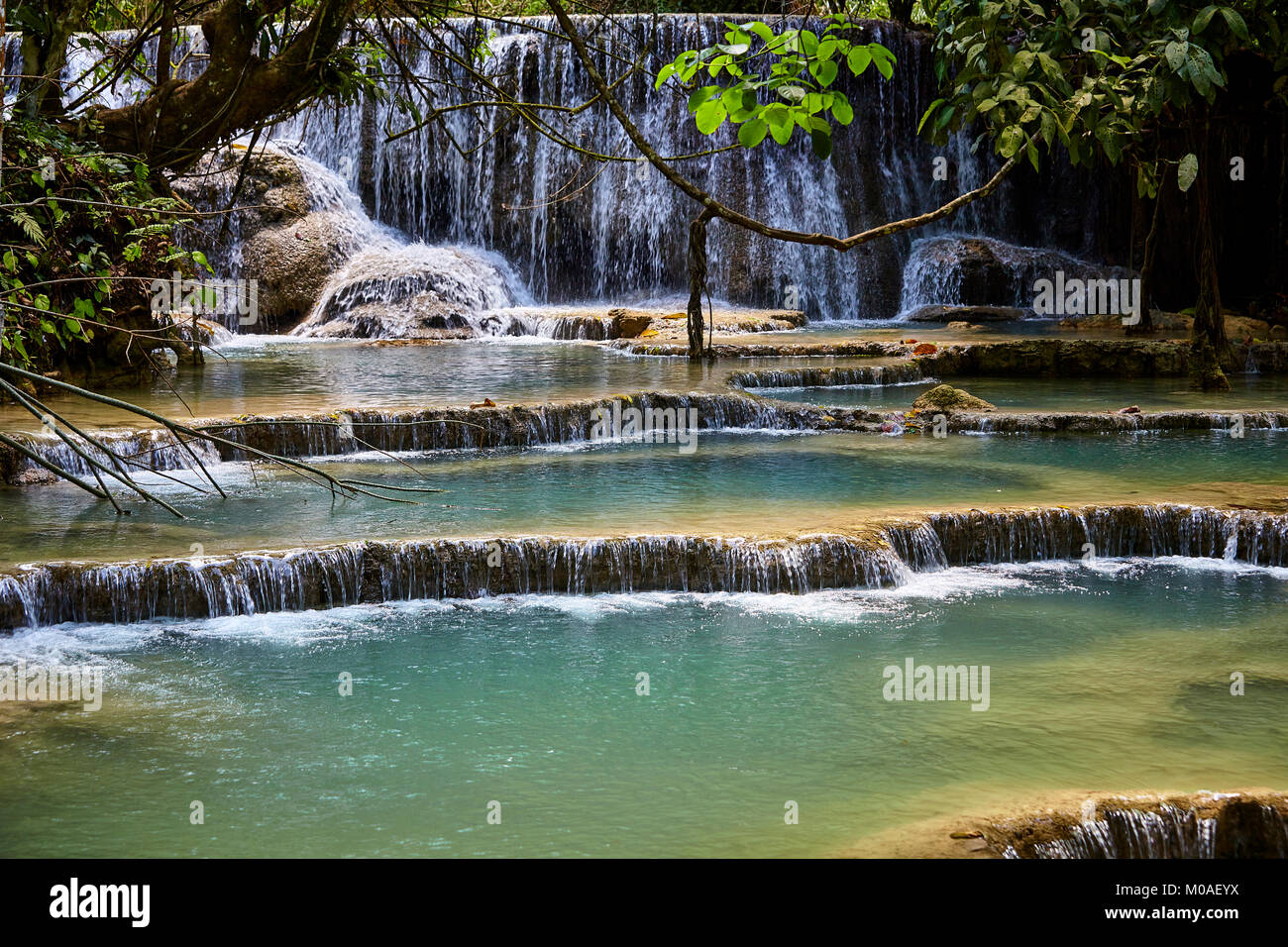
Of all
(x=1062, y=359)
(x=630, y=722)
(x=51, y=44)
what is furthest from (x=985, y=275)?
(x=630, y=722)

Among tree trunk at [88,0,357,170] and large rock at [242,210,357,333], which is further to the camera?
large rock at [242,210,357,333]

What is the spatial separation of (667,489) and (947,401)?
3573 mm

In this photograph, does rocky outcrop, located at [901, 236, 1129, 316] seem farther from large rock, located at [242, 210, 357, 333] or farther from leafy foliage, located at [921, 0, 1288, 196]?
leafy foliage, located at [921, 0, 1288, 196]

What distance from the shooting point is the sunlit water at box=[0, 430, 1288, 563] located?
7.14 meters

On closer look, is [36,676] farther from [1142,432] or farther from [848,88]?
[848,88]

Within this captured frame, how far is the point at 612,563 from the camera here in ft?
22.5

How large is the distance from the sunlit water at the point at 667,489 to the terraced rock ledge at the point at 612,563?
0.19m

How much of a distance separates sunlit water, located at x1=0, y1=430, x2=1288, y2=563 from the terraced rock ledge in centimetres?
19

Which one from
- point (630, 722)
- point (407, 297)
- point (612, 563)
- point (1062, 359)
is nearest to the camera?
point (630, 722)

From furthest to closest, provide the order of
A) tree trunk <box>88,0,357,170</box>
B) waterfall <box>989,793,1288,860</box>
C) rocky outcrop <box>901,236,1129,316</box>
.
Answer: rocky outcrop <box>901,236,1129,316</box> → tree trunk <box>88,0,357,170</box> → waterfall <box>989,793,1288,860</box>

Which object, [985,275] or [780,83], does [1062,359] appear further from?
[780,83]

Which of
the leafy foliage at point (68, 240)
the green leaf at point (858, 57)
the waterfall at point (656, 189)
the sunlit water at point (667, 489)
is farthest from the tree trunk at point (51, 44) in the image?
the waterfall at point (656, 189)

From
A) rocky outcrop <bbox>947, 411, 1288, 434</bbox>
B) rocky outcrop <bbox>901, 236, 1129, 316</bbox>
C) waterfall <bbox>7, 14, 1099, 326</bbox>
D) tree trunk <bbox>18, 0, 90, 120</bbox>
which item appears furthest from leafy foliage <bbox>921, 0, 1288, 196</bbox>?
waterfall <bbox>7, 14, 1099, 326</bbox>
